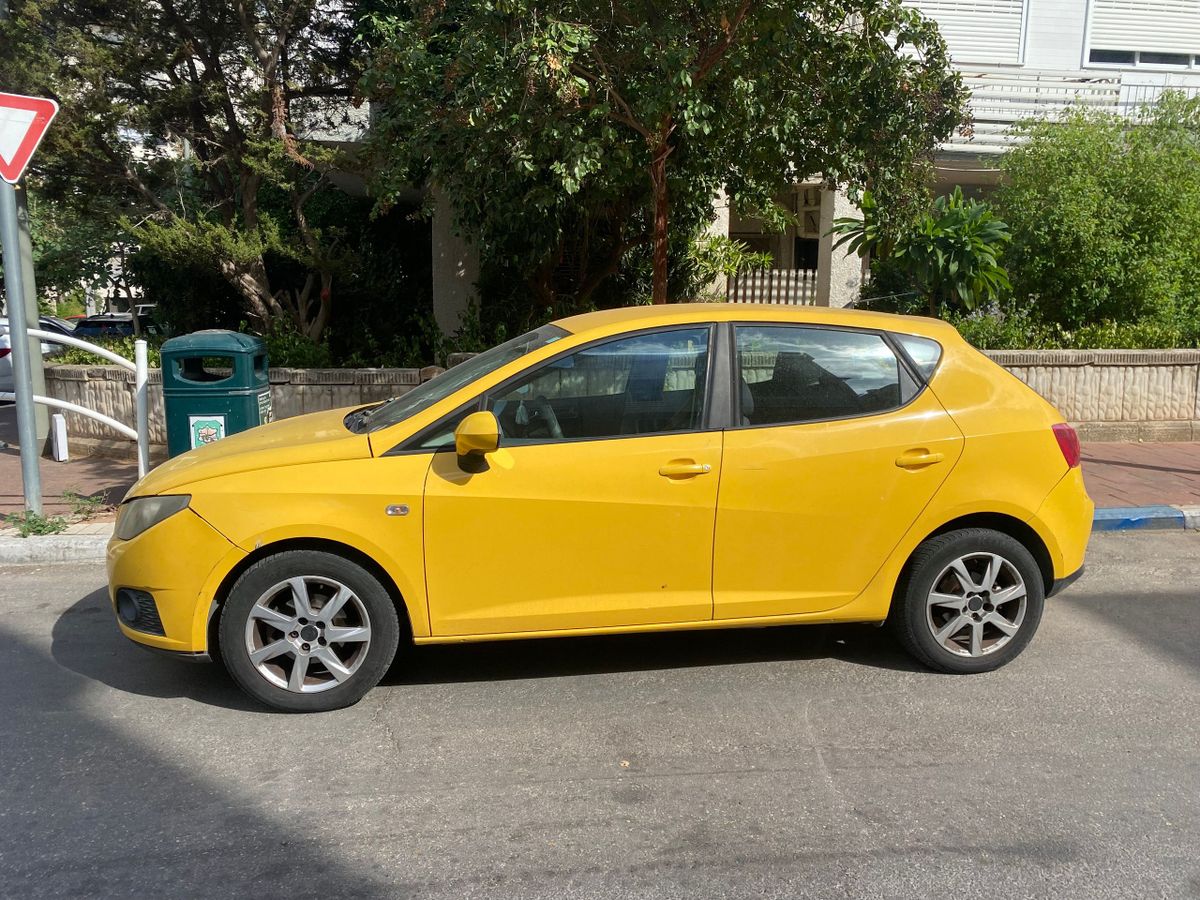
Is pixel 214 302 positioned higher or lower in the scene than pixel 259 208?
lower

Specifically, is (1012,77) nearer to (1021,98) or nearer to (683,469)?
(1021,98)

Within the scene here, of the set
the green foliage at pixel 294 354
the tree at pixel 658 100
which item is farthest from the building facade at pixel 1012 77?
the green foliage at pixel 294 354

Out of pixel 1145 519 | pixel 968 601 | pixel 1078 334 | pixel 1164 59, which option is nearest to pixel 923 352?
pixel 968 601

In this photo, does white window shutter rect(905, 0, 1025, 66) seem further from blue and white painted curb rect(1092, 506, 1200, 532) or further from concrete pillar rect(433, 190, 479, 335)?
blue and white painted curb rect(1092, 506, 1200, 532)

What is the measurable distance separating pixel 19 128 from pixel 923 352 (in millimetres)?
5889

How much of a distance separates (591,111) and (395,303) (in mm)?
6256

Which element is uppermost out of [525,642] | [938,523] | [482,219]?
[482,219]

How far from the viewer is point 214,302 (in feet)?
41.9

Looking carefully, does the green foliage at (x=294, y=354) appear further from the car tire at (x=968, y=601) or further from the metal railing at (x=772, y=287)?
the car tire at (x=968, y=601)

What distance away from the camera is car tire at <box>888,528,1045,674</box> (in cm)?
455

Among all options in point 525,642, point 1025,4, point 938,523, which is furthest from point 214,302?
point 1025,4

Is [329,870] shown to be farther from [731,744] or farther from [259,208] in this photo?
[259,208]

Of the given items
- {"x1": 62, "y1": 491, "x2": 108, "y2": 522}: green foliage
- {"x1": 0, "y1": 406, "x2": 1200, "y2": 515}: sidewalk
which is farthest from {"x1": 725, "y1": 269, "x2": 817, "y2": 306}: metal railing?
{"x1": 62, "y1": 491, "x2": 108, "y2": 522}: green foliage

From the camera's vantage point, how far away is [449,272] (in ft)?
40.0
